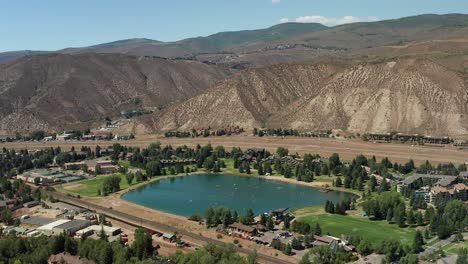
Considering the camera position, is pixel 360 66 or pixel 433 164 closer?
pixel 433 164

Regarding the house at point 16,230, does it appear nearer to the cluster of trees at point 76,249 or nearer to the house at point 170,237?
the cluster of trees at point 76,249

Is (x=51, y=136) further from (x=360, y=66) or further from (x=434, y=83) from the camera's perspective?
(x=434, y=83)

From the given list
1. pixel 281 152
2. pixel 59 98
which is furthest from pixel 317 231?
pixel 59 98

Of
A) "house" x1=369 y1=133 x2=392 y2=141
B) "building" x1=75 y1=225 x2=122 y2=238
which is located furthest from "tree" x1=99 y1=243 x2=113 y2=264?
"house" x1=369 y1=133 x2=392 y2=141

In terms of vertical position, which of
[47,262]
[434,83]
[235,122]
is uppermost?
[434,83]

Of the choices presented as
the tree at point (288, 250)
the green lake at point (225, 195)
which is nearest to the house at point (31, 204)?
the green lake at point (225, 195)

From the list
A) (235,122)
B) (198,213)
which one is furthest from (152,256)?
(235,122)

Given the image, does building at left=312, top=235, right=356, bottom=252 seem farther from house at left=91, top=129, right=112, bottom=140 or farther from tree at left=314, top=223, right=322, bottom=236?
→ house at left=91, top=129, right=112, bottom=140
